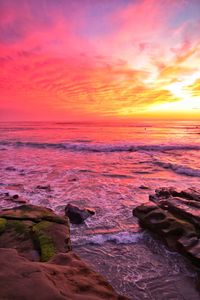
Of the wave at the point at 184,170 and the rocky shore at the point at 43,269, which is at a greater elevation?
the rocky shore at the point at 43,269

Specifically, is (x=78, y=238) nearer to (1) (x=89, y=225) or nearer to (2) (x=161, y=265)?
(1) (x=89, y=225)

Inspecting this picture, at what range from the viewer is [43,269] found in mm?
2941

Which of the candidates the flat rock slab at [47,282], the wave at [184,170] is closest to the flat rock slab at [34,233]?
the flat rock slab at [47,282]

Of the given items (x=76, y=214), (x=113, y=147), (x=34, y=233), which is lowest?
(x=113, y=147)

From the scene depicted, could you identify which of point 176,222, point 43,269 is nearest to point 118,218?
point 176,222

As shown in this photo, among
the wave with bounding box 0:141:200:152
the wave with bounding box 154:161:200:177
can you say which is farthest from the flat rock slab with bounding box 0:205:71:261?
the wave with bounding box 0:141:200:152

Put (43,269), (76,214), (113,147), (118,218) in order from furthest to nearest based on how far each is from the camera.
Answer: (113,147) < (118,218) < (76,214) < (43,269)

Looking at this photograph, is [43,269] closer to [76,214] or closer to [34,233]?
[34,233]

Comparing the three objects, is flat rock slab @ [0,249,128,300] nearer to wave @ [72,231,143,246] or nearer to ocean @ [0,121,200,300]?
ocean @ [0,121,200,300]

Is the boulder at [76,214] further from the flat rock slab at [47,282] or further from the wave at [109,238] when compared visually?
the flat rock slab at [47,282]

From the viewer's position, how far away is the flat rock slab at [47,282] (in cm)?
242

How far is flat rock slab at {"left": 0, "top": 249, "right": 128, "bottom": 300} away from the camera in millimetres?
2418

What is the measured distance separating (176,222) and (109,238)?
5.11 ft

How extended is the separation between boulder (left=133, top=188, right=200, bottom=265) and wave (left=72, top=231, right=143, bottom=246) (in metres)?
0.52
